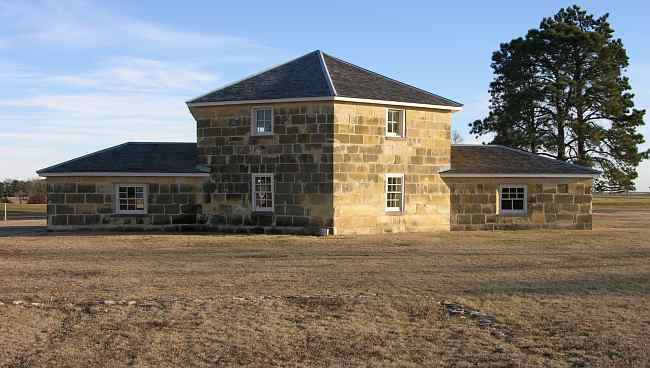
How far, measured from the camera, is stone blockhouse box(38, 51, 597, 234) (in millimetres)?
22578

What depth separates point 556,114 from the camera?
121 ft

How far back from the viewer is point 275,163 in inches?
909

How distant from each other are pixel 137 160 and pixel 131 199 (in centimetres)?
190

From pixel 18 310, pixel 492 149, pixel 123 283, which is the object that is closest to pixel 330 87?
pixel 492 149

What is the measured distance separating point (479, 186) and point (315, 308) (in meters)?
17.0

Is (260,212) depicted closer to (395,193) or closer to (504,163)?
(395,193)

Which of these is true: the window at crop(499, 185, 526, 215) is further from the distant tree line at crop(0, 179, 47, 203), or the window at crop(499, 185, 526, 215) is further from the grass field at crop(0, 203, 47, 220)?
the distant tree line at crop(0, 179, 47, 203)

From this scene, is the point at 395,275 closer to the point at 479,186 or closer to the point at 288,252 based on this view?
the point at 288,252

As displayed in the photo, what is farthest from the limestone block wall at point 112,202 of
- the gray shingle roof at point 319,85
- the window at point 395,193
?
the window at point 395,193

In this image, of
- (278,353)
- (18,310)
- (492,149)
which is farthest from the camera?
(492,149)

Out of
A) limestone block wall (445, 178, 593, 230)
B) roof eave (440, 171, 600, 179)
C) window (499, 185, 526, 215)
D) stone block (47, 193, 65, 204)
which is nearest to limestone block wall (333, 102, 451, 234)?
roof eave (440, 171, 600, 179)

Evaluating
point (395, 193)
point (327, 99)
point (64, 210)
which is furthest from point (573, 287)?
point (64, 210)

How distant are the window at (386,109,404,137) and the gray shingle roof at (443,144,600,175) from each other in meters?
2.83

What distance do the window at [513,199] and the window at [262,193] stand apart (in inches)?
405
